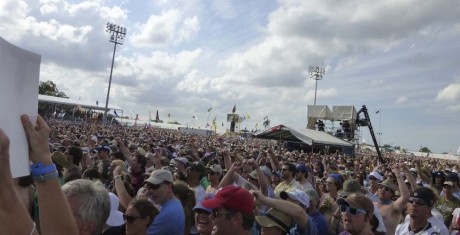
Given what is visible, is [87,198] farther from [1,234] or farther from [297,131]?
[297,131]

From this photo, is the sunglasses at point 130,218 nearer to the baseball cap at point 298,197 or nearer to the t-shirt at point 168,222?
the t-shirt at point 168,222

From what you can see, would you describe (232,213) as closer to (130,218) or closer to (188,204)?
(130,218)

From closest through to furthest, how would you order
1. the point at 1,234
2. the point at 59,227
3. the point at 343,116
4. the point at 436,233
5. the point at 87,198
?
1. the point at 1,234
2. the point at 59,227
3. the point at 87,198
4. the point at 436,233
5. the point at 343,116

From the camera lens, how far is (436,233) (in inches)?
169

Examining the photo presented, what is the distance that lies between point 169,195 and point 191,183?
5.67 ft

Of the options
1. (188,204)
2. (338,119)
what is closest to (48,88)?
(338,119)

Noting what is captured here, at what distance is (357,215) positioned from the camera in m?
3.45

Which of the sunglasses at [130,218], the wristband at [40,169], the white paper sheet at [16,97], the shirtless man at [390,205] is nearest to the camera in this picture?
the white paper sheet at [16,97]


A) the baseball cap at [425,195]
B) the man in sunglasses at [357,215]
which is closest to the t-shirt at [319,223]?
the man in sunglasses at [357,215]

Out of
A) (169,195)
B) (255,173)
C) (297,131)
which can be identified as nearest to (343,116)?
(297,131)

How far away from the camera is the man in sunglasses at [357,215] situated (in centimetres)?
343

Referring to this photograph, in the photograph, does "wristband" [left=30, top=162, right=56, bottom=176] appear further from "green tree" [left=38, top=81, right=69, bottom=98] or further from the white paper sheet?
"green tree" [left=38, top=81, right=69, bottom=98]

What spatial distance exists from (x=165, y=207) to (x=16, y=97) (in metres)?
2.78

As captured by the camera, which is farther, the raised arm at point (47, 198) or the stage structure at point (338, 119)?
the stage structure at point (338, 119)
